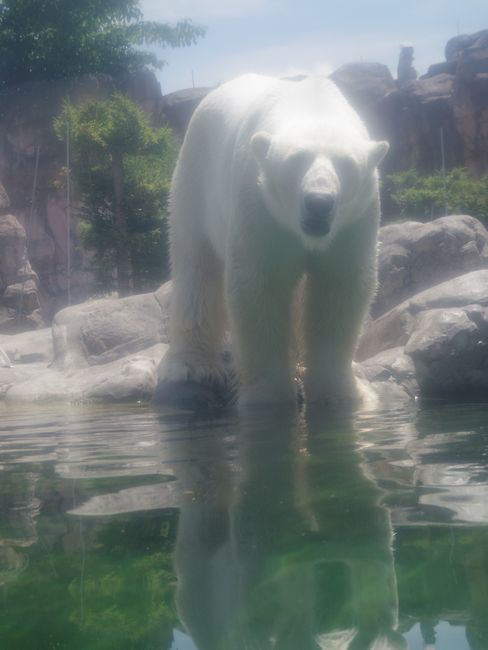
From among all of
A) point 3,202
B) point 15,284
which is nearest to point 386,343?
point 15,284

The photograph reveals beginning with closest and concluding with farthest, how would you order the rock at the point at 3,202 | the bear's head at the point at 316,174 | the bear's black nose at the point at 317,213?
the bear's black nose at the point at 317,213 < the bear's head at the point at 316,174 < the rock at the point at 3,202

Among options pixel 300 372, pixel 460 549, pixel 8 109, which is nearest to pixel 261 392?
pixel 300 372

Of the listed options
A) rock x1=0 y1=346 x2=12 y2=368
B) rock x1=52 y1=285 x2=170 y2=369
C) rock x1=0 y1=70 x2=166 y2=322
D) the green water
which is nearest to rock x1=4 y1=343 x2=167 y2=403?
rock x1=52 y1=285 x2=170 y2=369

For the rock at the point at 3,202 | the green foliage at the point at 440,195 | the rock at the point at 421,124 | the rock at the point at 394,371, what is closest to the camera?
the rock at the point at 394,371

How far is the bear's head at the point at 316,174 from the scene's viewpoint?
365 cm

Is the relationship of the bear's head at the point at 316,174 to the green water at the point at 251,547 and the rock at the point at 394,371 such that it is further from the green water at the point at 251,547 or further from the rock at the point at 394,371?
the green water at the point at 251,547

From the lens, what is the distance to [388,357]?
5.27m

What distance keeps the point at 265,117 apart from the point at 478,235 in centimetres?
321

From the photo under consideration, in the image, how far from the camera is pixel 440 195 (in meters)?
14.7

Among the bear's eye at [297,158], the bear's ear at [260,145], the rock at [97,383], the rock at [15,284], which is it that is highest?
the bear's ear at [260,145]

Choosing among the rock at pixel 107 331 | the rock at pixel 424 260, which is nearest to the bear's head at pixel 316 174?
the rock at pixel 424 260

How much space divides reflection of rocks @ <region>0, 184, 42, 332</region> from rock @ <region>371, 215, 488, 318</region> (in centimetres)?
1042

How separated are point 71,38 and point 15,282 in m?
7.90

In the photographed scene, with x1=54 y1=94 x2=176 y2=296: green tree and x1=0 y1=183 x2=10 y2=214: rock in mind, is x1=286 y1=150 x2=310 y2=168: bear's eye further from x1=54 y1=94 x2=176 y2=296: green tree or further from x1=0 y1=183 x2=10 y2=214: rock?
x1=0 y1=183 x2=10 y2=214: rock
